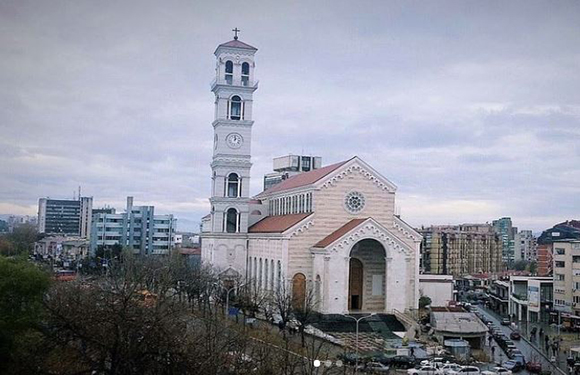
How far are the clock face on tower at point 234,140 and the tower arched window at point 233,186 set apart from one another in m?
2.70

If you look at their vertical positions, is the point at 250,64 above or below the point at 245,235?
above

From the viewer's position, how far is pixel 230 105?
59.8 meters

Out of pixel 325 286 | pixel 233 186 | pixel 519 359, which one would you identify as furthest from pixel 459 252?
pixel 519 359

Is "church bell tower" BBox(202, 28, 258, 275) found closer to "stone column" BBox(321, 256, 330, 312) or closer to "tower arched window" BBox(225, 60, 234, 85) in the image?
"tower arched window" BBox(225, 60, 234, 85)

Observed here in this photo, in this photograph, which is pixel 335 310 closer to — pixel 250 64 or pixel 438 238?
pixel 250 64

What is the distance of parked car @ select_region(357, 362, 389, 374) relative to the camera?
31.6m

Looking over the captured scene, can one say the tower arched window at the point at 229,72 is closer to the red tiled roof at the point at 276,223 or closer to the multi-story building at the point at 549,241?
the red tiled roof at the point at 276,223

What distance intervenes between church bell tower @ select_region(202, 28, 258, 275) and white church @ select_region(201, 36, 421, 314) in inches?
3.7

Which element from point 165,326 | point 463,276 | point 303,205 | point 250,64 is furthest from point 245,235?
point 463,276

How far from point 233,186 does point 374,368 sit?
31.0m

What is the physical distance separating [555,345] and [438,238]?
67.9 metres

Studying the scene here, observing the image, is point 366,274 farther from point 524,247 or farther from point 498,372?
point 524,247

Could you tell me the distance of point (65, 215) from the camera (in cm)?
16662

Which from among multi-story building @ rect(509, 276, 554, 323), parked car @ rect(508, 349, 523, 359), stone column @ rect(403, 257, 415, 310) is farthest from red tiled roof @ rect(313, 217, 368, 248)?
multi-story building @ rect(509, 276, 554, 323)
